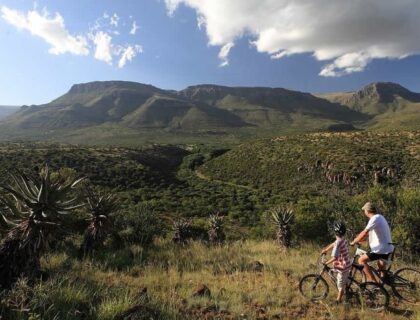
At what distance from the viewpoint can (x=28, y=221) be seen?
5.76 m

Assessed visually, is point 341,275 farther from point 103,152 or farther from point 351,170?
point 103,152

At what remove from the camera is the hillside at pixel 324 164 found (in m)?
50.6

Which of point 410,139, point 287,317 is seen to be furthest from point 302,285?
point 410,139

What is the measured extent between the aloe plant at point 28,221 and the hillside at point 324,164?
41127 millimetres

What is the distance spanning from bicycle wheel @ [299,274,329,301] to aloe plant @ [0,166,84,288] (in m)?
4.33

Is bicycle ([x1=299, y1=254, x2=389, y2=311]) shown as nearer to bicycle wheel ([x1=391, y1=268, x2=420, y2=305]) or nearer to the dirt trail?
bicycle wheel ([x1=391, y1=268, x2=420, y2=305])

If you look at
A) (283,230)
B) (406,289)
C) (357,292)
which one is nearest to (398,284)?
(406,289)

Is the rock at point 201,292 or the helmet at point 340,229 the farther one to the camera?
the helmet at point 340,229

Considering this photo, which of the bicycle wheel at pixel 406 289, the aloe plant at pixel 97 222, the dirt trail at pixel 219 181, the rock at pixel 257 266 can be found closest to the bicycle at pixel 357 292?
the bicycle wheel at pixel 406 289

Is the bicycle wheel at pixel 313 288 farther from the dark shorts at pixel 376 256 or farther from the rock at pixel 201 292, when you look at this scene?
the rock at pixel 201 292

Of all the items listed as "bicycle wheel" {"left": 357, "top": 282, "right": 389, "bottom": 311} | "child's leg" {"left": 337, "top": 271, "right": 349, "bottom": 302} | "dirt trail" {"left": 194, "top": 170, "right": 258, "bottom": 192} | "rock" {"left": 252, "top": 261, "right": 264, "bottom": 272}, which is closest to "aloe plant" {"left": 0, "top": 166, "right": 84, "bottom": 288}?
"rock" {"left": 252, "top": 261, "right": 264, "bottom": 272}

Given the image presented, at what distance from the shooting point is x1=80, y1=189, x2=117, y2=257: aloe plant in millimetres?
9625

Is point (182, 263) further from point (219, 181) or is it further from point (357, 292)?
point (219, 181)

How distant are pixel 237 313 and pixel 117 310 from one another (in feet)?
6.16
